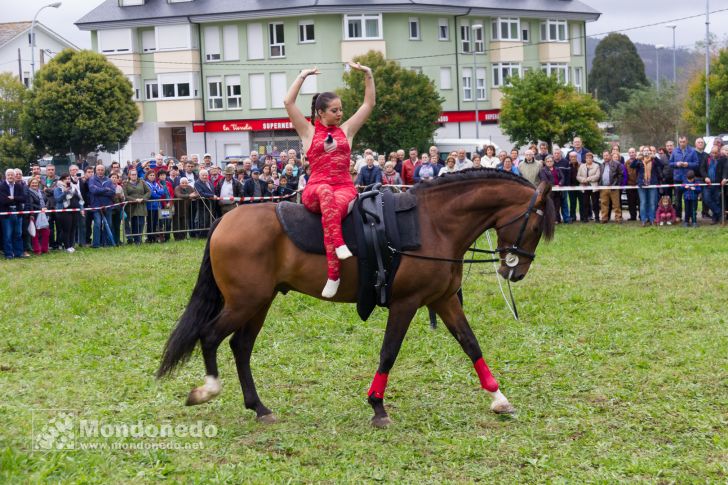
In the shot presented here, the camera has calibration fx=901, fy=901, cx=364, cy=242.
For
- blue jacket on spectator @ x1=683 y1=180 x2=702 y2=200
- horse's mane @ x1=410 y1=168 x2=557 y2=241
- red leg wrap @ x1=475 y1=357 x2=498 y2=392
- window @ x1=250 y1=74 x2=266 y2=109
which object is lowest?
red leg wrap @ x1=475 y1=357 x2=498 y2=392

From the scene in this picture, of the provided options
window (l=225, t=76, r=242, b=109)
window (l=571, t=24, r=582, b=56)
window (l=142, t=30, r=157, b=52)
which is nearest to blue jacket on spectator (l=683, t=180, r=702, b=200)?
window (l=225, t=76, r=242, b=109)

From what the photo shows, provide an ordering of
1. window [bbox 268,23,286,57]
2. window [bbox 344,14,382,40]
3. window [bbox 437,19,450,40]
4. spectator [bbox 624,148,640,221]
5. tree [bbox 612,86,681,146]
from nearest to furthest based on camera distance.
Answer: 1. spectator [bbox 624,148,640,221]
2. window [bbox 344,14,382,40]
3. window [bbox 268,23,286,57]
4. window [bbox 437,19,450,40]
5. tree [bbox 612,86,681,146]

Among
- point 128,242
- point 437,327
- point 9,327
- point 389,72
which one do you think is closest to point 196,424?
point 437,327

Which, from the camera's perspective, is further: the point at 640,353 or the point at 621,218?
the point at 621,218

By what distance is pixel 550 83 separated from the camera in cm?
4028

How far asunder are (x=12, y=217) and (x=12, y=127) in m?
32.6

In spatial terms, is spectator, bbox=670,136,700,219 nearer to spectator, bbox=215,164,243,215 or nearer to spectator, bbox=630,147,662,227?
spectator, bbox=630,147,662,227

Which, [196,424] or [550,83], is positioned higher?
[550,83]

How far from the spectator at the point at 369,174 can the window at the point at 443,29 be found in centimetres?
3581

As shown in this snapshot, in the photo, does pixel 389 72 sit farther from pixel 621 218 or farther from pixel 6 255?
pixel 6 255

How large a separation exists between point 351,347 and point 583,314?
2.97m

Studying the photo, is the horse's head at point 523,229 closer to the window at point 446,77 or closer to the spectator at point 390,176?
the spectator at point 390,176

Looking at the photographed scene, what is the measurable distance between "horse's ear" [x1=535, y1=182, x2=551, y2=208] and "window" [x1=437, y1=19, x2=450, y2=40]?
49808 mm

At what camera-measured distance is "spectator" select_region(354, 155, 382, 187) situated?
2109 centimetres
